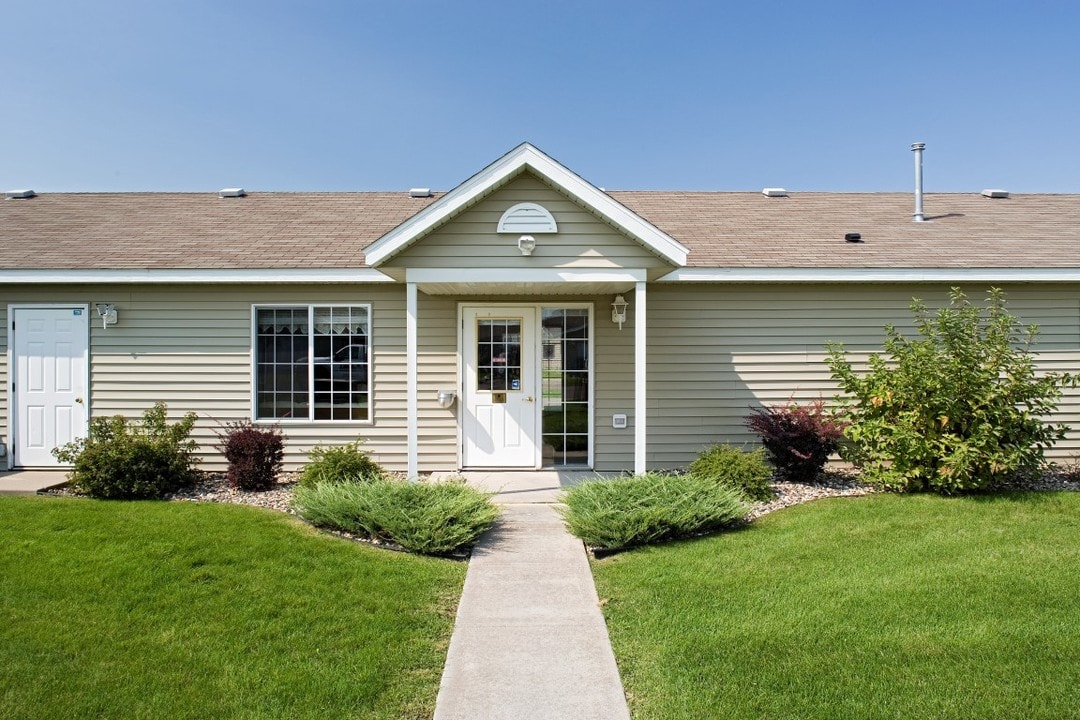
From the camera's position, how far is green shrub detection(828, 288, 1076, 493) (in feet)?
22.4

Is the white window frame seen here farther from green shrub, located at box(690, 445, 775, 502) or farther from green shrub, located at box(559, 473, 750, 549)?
green shrub, located at box(690, 445, 775, 502)

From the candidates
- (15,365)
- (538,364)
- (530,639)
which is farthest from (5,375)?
(530,639)

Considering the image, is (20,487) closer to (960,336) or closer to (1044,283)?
(960,336)

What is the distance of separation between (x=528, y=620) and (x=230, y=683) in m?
1.80

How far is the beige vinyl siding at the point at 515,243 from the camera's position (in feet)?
23.4

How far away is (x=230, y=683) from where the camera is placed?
3.37 m

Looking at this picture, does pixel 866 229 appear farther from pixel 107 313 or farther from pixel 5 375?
pixel 5 375

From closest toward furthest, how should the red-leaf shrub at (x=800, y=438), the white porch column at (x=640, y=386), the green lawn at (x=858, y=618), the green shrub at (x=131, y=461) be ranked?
the green lawn at (x=858, y=618), the green shrub at (x=131, y=461), the white porch column at (x=640, y=386), the red-leaf shrub at (x=800, y=438)

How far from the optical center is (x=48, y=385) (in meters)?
8.76

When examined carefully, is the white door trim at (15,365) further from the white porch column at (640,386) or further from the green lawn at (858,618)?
the green lawn at (858,618)

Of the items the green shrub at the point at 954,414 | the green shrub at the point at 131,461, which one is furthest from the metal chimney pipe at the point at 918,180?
the green shrub at the point at 131,461

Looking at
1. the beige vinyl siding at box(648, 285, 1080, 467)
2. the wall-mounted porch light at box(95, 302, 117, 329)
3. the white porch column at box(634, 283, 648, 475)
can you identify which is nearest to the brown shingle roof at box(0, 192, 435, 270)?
the wall-mounted porch light at box(95, 302, 117, 329)

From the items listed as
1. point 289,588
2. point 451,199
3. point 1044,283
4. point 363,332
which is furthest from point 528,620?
point 1044,283

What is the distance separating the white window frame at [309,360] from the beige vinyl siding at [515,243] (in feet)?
6.03
